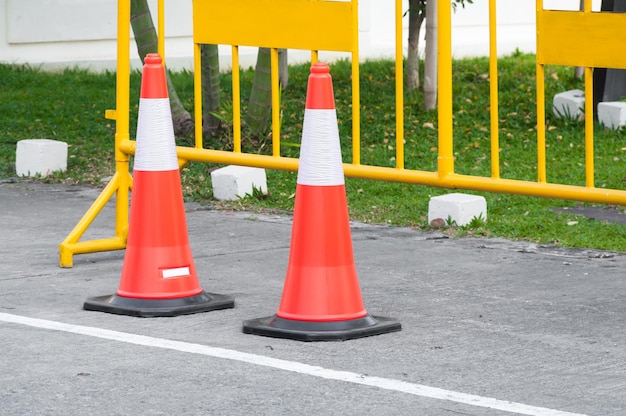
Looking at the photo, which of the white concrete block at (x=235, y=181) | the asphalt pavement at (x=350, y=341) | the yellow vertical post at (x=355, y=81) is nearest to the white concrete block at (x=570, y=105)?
the white concrete block at (x=235, y=181)

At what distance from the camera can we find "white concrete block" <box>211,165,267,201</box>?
8.81m

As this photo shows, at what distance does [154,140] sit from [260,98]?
4518mm

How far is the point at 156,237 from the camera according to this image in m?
5.70

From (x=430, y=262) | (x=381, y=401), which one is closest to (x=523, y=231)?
(x=430, y=262)

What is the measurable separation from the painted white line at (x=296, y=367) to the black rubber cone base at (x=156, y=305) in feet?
0.90

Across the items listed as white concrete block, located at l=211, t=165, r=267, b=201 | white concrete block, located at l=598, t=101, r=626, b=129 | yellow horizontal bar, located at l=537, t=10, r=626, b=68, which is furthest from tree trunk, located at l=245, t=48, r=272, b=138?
yellow horizontal bar, located at l=537, t=10, r=626, b=68

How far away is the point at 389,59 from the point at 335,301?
35.9ft

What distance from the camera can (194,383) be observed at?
4.52m

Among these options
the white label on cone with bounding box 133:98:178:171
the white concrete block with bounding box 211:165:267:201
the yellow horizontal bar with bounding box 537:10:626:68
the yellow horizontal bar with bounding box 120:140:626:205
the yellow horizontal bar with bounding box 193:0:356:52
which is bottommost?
the white concrete block with bounding box 211:165:267:201

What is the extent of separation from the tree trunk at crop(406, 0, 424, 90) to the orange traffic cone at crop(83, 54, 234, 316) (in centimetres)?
681

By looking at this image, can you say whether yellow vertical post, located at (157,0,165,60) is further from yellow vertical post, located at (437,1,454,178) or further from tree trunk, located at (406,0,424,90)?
tree trunk, located at (406,0,424,90)

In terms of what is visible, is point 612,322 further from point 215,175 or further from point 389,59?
point 389,59

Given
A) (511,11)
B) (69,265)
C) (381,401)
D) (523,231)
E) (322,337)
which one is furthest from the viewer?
(511,11)

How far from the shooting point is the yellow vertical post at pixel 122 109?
690 cm
